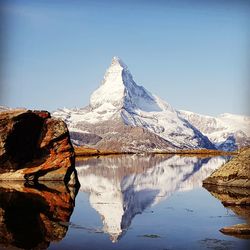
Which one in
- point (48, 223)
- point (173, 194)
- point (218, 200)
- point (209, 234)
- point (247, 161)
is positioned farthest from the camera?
point (247, 161)

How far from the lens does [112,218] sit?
33375 millimetres

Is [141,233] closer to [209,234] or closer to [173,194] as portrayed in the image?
[209,234]

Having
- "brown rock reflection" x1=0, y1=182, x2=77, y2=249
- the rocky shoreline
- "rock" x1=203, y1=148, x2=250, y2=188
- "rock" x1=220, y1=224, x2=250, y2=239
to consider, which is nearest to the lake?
"brown rock reflection" x1=0, y1=182, x2=77, y2=249

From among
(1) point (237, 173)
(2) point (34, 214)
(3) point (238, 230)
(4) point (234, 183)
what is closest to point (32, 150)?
(4) point (234, 183)

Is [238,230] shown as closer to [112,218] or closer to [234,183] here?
[112,218]

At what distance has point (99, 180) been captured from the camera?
6197 cm

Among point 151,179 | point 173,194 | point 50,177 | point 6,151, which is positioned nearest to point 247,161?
point 173,194

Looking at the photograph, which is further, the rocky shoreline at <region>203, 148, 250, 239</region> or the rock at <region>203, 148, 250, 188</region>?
the rock at <region>203, 148, 250, 188</region>

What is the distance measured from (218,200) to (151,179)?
23.3 metres

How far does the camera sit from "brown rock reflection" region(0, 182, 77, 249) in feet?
83.3

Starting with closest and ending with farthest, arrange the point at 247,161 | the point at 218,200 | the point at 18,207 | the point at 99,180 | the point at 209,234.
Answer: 1. the point at 209,234
2. the point at 18,207
3. the point at 218,200
4. the point at 247,161
5. the point at 99,180

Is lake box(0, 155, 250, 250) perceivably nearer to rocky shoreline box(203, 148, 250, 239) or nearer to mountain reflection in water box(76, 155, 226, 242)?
mountain reflection in water box(76, 155, 226, 242)

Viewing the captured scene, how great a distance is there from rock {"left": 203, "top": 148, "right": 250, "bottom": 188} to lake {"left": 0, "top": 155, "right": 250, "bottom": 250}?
311cm

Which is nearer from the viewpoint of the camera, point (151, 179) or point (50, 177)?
point (50, 177)
